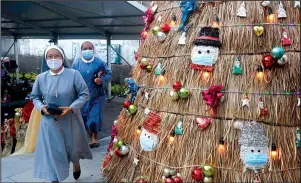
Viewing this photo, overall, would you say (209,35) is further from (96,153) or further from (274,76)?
(96,153)

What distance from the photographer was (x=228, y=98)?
2.52 meters

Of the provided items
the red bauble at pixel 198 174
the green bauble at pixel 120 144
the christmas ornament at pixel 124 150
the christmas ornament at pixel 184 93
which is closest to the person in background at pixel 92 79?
the green bauble at pixel 120 144

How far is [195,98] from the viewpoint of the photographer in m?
2.64

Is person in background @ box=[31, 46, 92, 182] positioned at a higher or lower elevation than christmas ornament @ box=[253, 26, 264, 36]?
lower

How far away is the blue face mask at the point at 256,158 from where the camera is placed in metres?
2.44

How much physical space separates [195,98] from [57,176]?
5.20 feet

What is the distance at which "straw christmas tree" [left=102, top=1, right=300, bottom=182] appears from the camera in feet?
8.06

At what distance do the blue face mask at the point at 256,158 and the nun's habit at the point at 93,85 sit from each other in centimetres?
296

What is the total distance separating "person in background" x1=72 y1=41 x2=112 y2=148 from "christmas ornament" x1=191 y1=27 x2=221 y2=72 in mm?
2509

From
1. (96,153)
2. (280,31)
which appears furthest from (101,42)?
(280,31)

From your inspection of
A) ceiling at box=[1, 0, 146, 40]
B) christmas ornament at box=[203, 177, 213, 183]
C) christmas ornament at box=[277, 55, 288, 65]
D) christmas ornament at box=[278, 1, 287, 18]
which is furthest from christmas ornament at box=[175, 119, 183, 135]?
ceiling at box=[1, 0, 146, 40]

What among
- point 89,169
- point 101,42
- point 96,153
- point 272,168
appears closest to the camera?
point 272,168

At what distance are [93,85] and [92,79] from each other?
0.10 metres

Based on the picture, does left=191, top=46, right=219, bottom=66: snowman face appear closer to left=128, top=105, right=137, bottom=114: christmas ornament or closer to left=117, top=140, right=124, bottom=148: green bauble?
left=128, top=105, right=137, bottom=114: christmas ornament
